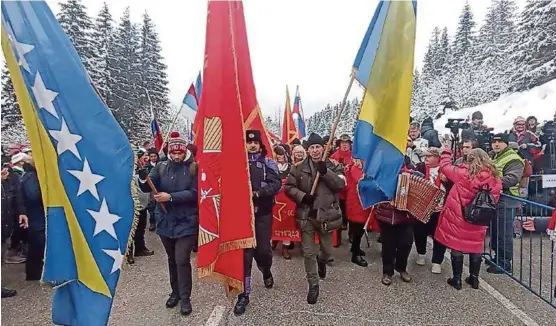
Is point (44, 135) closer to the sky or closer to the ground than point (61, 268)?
closer to the sky

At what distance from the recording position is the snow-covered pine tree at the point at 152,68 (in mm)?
35656

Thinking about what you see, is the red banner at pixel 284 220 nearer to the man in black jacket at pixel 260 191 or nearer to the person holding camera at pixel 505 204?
the man in black jacket at pixel 260 191

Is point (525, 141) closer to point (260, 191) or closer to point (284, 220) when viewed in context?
point (284, 220)

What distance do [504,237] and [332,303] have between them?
2.65 metres

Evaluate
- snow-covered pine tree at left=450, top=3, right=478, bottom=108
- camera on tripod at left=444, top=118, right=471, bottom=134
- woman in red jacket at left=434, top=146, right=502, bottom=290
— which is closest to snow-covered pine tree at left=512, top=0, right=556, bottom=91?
snow-covered pine tree at left=450, top=3, right=478, bottom=108

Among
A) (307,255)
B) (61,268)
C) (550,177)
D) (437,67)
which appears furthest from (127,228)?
(437,67)

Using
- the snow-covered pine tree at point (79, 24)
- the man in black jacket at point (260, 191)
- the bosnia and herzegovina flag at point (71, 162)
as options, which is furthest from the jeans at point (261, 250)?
the snow-covered pine tree at point (79, 24)

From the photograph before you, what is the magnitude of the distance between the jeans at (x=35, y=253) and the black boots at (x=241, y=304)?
9.92ft

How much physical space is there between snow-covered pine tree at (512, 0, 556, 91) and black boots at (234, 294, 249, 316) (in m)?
31.2

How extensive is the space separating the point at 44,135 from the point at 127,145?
535 mm

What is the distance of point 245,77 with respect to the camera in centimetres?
458

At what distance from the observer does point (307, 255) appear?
4871 mm

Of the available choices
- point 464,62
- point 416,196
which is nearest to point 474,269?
point 416,196

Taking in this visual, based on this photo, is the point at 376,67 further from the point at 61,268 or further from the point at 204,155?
the point at 61,268
